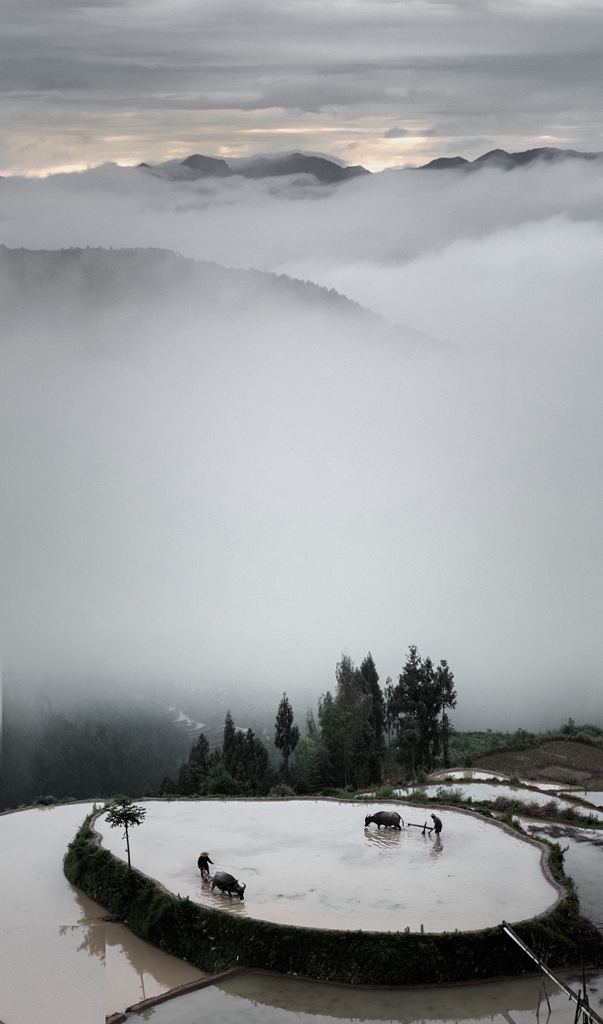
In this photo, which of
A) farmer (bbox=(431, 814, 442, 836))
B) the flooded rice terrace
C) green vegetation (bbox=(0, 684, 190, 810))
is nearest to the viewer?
the flooded rice terrace

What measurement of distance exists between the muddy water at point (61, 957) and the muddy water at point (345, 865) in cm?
97

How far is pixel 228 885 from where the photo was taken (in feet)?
43.8

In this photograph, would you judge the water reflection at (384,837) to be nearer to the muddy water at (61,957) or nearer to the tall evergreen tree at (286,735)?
the muddy water at (61,957)

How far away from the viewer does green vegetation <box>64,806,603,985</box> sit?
11586mm

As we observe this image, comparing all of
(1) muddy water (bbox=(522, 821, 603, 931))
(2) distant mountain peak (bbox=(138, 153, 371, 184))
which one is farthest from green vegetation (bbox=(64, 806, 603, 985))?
(2) distant mountain peak (bbox=(138, 153, 371, 184))

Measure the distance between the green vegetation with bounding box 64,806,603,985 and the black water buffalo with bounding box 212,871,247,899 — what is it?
0.58 m

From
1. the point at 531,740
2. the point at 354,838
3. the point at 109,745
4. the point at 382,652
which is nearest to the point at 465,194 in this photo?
the point at 382,652

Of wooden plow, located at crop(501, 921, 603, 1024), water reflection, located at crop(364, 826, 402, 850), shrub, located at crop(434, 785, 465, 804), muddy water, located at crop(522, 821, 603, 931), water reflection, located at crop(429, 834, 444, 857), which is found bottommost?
wooden plow, located at crop(501, 921, 603, 1024)

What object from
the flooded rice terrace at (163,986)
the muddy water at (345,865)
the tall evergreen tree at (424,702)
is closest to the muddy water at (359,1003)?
the flooded rice terrace at (163,986)

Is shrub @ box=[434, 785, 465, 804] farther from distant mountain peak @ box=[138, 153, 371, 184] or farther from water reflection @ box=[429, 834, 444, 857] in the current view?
distant mountain peak @ box=[138, 153, 371, 184]

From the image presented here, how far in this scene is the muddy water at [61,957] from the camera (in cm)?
1141

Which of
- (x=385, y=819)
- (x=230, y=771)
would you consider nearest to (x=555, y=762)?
(x=230, y=771)

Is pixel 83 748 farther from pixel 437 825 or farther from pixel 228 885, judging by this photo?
pixel 228 885

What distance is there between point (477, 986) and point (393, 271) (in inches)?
3847
